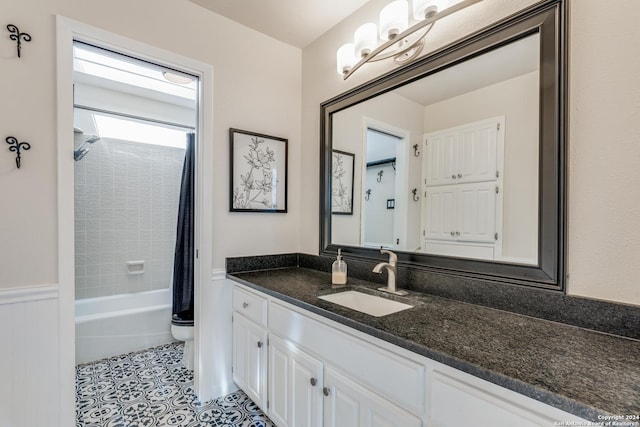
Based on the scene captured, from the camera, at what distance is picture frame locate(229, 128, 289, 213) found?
1.96 metres

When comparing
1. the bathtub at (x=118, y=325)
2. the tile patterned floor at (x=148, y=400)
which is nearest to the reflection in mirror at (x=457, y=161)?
the tile patterned floor at (x=148, y=400)

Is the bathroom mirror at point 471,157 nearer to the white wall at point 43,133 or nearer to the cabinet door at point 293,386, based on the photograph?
the cabinet door at point 293,386

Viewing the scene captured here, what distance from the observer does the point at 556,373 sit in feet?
2.29

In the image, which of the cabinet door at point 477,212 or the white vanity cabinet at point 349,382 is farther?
the cabinet door at point 477,212

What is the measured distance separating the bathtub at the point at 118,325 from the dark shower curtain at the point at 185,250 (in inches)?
15.8

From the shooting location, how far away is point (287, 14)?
186 cm

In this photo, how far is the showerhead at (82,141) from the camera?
2.61m

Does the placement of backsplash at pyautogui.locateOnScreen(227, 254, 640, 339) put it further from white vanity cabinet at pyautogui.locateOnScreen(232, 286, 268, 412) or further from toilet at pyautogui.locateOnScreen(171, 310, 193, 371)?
toilet at pyautogui.locateOnScreen(171, 310, 193, 371)

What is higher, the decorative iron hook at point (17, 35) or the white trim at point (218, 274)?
the decorative iron hook at point (17, 35)

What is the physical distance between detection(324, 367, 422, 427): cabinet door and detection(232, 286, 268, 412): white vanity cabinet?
0.51 meters

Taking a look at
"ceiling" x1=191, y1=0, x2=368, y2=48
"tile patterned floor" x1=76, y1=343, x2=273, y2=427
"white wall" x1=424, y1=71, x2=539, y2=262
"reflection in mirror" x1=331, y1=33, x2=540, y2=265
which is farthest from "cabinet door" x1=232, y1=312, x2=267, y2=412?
"ceiling" x1=191, y1=0, x2=368, y2=48

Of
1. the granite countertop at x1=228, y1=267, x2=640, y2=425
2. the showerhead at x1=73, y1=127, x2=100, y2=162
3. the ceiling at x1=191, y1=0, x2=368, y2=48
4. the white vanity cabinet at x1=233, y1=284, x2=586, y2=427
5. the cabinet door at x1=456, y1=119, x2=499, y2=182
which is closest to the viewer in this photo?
the granite countertop at x1=228, y1=267, x2=640, y2=425

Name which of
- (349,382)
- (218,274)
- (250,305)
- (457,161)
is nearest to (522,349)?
(349,382)

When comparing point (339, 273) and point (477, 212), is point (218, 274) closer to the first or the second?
point (339, 273)
